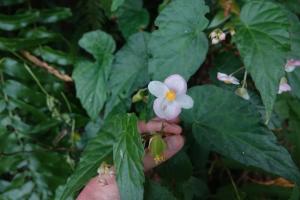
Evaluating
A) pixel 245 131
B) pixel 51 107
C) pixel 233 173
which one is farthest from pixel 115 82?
pixel 233 173

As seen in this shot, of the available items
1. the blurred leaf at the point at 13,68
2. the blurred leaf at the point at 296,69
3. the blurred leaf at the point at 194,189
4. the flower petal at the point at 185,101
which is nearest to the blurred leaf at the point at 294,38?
the blurred leaf at the point at 296,69

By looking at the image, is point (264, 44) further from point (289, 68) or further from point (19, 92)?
point (19, 92)

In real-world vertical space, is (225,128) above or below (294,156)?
above

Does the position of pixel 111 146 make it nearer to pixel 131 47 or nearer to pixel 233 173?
pixel 131 47

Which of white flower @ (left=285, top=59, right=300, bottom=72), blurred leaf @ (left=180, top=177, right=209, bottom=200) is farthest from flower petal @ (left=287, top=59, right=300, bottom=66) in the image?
blurred leaf @ (left=180, top=177, right=209, bottom=200)

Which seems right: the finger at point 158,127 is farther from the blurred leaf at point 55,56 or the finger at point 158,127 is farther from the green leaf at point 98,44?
the blurred leaf at point 55,56

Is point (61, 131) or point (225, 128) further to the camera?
point (61, 131)

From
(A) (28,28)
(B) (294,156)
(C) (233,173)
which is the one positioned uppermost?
(A) (28,28)
